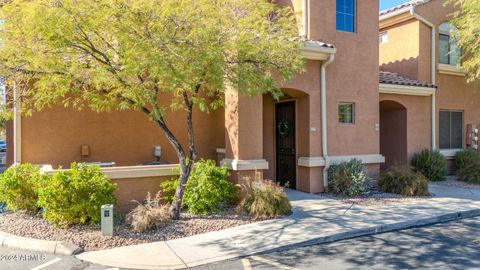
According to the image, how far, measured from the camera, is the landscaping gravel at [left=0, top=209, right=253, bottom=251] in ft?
21.9

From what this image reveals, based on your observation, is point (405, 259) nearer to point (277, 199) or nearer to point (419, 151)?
point (277, 199)

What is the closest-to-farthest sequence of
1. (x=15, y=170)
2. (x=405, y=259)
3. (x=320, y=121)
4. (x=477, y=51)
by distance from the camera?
(x=405, y=259) < (x=15, y=170) < (x=320, y=121) < (x=477, y=51)

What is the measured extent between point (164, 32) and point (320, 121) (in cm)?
605

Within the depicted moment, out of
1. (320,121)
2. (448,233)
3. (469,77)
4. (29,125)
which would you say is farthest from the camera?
(469,77)

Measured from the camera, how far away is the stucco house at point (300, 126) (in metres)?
9.51

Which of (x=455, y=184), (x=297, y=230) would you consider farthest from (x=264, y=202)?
(x=455, y=184)

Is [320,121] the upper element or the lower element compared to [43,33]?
lower

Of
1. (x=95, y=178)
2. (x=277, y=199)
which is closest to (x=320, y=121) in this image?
(x=277, y=199)

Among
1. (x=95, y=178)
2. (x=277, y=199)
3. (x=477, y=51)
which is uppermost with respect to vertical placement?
(x=477, y=51)

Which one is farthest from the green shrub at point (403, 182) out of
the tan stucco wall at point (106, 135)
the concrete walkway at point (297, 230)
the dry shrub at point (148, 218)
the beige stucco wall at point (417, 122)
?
the dry shrub at point (148, 218)

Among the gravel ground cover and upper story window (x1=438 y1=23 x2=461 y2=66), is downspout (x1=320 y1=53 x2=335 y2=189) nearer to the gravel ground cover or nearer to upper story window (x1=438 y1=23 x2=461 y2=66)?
the gravel ground cover

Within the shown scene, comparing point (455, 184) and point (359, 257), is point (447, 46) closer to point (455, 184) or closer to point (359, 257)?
point (455, 184)

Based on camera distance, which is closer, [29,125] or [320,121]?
[29,125]

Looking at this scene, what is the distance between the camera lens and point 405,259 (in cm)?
592
